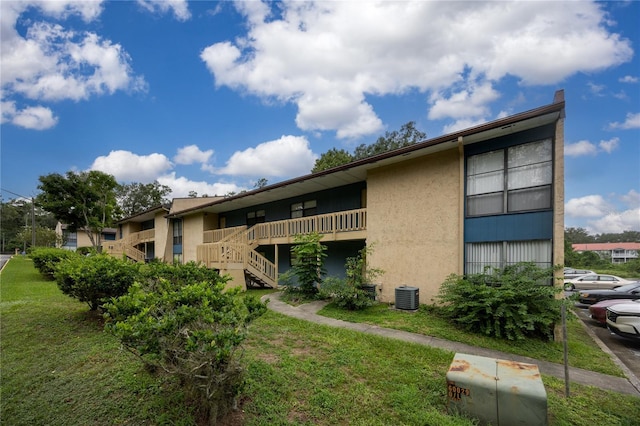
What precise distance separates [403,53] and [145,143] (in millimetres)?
17533

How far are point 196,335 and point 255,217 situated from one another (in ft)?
52.4

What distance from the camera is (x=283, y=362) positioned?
15.9ft

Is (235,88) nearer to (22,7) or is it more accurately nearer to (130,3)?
(130,3)

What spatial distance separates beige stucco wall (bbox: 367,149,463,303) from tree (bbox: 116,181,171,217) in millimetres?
49293

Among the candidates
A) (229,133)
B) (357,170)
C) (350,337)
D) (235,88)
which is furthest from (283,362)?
(229,133)

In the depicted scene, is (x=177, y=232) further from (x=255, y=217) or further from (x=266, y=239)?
(x=266, y=239)

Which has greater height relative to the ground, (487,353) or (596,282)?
(487,353)

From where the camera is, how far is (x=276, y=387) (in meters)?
4.03

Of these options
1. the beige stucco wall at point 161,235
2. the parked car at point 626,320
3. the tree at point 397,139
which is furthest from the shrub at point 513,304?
the tree at point 397,139

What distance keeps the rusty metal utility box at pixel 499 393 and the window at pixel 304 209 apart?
38.4ft

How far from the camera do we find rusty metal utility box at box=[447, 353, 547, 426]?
3123 millimetres

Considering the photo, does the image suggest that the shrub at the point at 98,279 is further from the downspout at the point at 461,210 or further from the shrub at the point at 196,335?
the downspout at the point at 461,210

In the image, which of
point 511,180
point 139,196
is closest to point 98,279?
point 511,180

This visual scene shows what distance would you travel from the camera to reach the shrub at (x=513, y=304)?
6.62 metres
